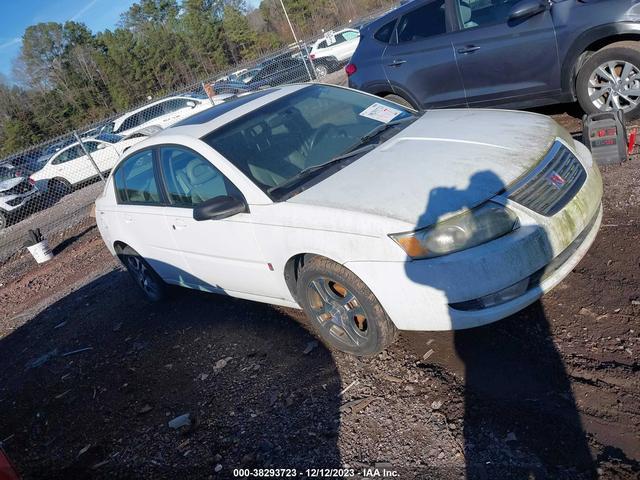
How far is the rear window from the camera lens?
21.8ft

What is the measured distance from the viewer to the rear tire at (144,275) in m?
5.07

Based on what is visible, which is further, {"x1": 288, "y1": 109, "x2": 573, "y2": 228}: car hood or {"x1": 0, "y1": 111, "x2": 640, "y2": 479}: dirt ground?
{"x1": 288, "y1": 109, "x2": 573, "y2": 228}: car hood

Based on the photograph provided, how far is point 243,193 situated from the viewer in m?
3.36

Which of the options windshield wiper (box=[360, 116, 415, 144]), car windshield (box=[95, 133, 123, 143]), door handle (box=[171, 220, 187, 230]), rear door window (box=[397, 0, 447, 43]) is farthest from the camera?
car windshield (box=[95, 133, 123, 143])

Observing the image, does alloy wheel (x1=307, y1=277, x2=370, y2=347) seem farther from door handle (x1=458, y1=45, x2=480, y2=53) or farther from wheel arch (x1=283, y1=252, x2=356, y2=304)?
door handle (x1=458, y1=45, x2=480, y2=53)

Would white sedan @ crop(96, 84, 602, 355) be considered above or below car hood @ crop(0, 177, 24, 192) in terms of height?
below

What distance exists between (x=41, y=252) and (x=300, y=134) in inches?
291

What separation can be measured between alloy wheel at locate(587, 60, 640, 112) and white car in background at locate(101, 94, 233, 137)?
41.1 feet

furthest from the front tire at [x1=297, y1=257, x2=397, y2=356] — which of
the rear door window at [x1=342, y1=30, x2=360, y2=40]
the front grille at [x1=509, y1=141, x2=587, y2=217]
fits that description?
the rear door window at [x1=342, y1=30, x2=360, y2=40]

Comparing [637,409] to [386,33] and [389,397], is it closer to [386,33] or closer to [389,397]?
[389,397]

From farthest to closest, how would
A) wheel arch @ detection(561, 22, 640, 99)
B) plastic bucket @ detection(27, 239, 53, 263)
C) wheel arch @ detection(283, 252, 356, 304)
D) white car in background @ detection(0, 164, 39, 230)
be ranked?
white car in background @ detection(0, 164, 39, 230) < plastic bucket @ detection(27, 239, 53, 263) < wheel arch @ detection(561, 22, 640, 99) < wheel arch @ detection(283, 252, 356, 304)

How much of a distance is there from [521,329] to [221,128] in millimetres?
2512

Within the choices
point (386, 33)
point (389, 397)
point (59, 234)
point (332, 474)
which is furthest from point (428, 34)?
point (59, 234)

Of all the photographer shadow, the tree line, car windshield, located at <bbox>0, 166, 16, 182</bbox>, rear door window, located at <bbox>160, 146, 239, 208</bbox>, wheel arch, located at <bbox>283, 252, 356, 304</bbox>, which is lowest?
the photographer shadow
